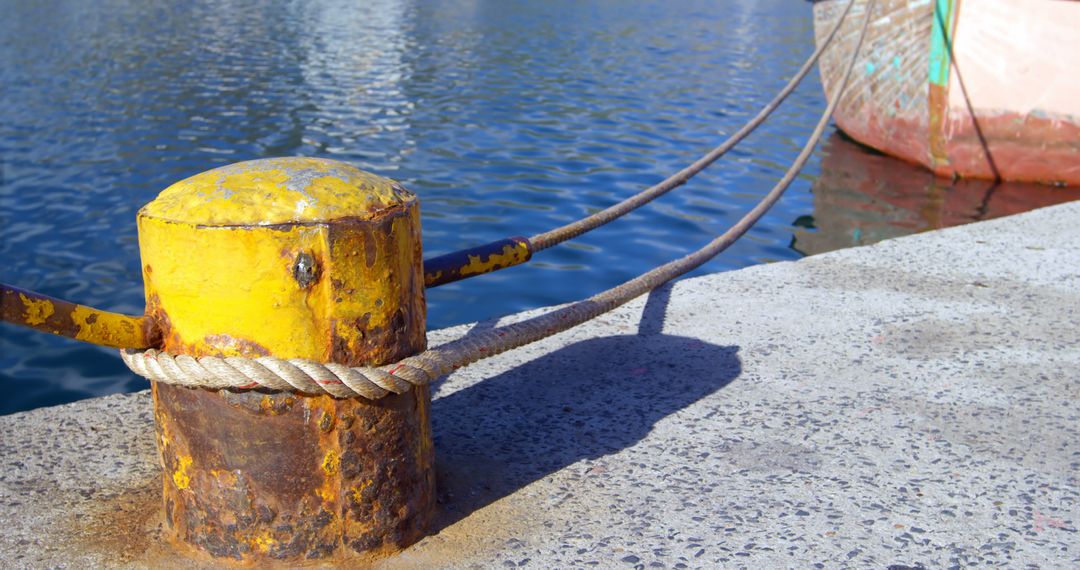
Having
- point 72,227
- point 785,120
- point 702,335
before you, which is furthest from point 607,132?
point 702,335

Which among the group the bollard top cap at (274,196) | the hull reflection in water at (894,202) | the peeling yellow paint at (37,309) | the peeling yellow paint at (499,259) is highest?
the bollard top cap at (274,196)

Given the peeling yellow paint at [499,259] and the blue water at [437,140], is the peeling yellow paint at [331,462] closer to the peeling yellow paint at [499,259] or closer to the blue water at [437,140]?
the peeling yellow paint at [499,259]

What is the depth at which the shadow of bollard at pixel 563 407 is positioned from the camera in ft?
7.72

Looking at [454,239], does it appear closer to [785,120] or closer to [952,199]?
[952,199]

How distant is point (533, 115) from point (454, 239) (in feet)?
14.5

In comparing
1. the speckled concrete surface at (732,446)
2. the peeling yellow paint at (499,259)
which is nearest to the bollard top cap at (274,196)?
the peeling yellow paint at (499,259)

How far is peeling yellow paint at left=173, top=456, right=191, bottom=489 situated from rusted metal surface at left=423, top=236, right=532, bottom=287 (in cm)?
57

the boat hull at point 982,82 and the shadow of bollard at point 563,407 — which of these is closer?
the shadow of bollard at point 563,407

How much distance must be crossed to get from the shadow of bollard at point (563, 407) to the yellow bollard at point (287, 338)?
0.90 feet

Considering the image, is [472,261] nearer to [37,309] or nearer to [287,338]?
[287,338]

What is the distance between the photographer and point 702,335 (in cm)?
322

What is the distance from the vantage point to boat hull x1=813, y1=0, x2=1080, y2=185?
295 inches

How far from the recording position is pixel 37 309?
1709 mm

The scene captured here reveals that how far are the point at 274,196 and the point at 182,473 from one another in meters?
0.56
